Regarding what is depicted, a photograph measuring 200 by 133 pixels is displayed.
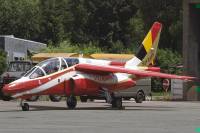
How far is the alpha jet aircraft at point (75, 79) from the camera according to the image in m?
27.5

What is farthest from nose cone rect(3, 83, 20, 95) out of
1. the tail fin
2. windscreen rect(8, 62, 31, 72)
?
windscreen rect(8, 62, 31, 72)

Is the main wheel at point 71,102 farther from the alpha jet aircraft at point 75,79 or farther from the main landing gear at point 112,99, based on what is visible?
the main landing gear at point 112,99

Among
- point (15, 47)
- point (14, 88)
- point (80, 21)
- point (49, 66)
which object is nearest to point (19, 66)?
point (15, 47)

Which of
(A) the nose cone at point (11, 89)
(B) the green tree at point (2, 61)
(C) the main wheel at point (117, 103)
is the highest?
(B) the green tree at point (2, 61)

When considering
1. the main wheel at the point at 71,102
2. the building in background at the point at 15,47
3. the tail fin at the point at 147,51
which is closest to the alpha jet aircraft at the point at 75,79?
Result: the main wheel at the point at 71,102

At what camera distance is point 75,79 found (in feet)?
95.4

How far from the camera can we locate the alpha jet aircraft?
27469 mm

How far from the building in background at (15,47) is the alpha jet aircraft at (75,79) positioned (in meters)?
13.3

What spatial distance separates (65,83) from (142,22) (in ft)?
170

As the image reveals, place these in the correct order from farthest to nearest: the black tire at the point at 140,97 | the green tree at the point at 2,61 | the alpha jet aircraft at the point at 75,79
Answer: the green tree at the point at 2,61, the black tire at the point at 140,97, the alpha jet aircraft at the point at 75,79

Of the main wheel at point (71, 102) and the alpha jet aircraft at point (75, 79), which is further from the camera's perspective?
the main wheel at point (71, 102)

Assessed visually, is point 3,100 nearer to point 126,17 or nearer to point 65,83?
point 65,83

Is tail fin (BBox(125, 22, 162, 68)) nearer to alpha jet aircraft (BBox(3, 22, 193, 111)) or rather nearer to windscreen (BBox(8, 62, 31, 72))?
alpha jet aircraft (BBox(3, 22, 193, 111))

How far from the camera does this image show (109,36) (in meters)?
93.5
